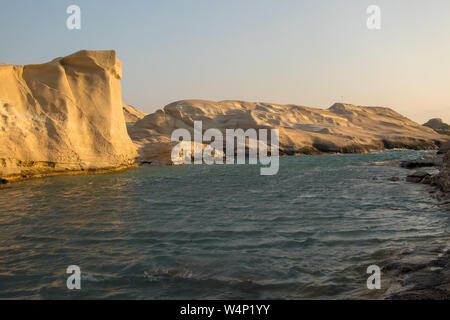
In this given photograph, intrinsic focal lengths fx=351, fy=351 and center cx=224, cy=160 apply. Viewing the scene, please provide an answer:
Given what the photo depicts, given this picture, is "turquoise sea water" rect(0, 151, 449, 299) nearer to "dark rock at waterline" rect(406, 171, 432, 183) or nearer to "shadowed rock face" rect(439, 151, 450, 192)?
"shadowed rock face" rect(439, 151, 450, 192)

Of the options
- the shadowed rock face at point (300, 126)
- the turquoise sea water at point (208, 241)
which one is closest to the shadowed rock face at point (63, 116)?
the shadowed rock face at point (300, 126)

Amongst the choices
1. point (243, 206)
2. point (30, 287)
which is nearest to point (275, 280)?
point (30, 287)

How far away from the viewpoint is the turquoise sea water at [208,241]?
4.57 meters

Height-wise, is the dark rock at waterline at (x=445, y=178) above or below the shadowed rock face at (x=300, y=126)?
below

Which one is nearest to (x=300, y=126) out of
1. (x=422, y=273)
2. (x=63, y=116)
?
(x=63, y=116)

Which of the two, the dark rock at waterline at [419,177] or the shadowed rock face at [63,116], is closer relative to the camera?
the dark rock at waterline at [419,177]

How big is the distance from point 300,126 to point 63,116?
46.6 m

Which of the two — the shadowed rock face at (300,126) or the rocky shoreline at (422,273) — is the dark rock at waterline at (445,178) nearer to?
the rocky shoreline at (422,273)

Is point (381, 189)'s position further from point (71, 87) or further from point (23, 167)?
point (71, 87)

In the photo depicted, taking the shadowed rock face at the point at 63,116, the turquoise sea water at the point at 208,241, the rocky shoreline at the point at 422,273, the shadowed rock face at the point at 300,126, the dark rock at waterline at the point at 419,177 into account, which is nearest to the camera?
the rocky shoreline at the point at 422,273

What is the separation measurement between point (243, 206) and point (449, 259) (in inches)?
239

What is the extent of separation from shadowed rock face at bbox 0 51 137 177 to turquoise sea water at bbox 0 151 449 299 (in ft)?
25.2

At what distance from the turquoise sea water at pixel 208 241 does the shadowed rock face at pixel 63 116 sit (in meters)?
7.68

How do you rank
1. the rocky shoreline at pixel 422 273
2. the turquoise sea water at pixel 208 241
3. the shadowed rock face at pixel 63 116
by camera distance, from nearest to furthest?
the rocky shoreline at pixel 422 273 < the turquoise sea water at pixel 208 241 < the shadowed rock face at pixel 63 116
